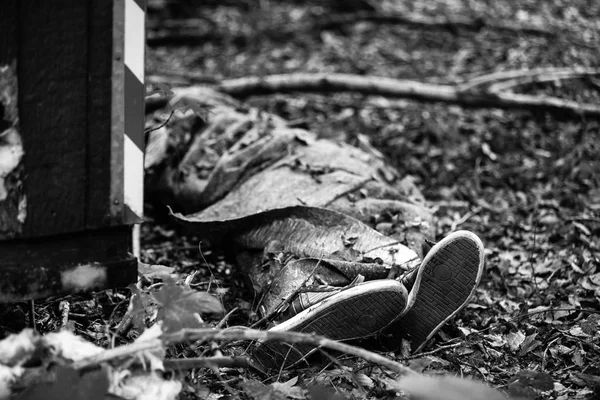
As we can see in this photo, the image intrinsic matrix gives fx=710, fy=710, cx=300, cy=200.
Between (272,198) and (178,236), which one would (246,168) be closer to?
(272,198)

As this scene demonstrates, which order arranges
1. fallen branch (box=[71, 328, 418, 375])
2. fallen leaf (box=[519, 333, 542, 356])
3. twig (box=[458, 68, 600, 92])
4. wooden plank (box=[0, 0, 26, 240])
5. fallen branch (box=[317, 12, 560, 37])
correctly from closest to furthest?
1. fallen branch (box=[71, 328, 418, 375])
2. wooden plank (box=[0, 0, 26, 240])
3. fallen leaf (box=[519, 333, 542, 356])
4. twig (box=[458, 68, 600, 92])
5. fallen branch (box=[317, 12, 560, 37])

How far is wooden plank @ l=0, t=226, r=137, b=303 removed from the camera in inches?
87.1

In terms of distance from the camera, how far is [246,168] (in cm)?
376

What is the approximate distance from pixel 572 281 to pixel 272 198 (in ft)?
4.85

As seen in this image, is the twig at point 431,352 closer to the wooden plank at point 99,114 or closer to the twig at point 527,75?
the wooden plank at point 99,114

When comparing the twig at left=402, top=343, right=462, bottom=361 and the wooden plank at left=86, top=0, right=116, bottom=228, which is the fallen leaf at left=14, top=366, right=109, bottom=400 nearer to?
the wooden plank at left=86, top=0, right=116, bottom=228

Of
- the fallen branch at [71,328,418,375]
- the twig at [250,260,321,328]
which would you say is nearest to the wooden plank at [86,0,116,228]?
the fallen branch at [71,328,418,375]

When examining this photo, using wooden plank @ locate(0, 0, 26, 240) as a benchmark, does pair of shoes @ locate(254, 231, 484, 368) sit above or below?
below

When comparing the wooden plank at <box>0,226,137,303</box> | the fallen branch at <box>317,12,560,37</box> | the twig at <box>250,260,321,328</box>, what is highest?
the wooden plank at <box>0,226,137,303</box>

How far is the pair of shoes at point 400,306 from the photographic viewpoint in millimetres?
2510

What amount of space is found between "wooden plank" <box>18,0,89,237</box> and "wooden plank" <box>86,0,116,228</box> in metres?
0.02

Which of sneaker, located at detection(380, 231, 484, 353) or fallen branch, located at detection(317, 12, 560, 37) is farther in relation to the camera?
fallen branch, located at detection(317, 12, 560, 37)

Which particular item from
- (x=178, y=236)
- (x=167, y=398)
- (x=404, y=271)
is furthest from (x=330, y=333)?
(x=178, y=236)

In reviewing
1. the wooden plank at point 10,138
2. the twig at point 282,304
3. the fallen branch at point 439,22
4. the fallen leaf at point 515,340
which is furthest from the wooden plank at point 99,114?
the fallen branch at point 439,22
